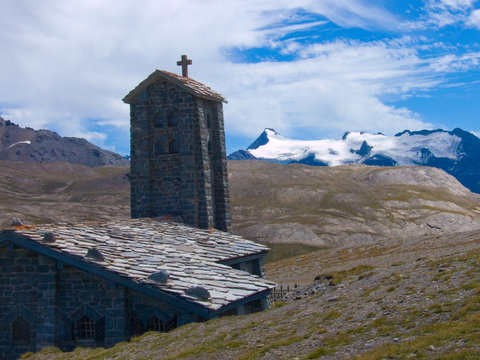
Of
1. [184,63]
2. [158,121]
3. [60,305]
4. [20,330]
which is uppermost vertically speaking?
[184,63]

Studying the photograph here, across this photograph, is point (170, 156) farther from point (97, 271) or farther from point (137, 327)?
point (137, 327)

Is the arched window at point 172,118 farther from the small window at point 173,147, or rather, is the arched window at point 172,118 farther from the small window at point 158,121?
the small window at point 173,147

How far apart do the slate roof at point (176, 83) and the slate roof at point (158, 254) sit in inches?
305

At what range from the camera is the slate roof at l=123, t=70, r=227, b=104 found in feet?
104

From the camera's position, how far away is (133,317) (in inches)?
760

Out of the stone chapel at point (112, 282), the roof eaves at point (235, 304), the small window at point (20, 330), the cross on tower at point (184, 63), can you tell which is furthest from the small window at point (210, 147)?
the small window at point (20, 330)

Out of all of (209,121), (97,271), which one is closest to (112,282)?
(97,271)

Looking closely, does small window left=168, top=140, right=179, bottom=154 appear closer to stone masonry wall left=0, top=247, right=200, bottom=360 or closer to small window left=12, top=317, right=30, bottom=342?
stone masonry wall left=0, top=247, right=200, bottom=360

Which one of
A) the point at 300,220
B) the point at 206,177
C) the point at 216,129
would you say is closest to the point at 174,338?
the point at 206,177

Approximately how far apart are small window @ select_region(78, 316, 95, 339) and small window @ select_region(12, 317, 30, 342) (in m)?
1.89

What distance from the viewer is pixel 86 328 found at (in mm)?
19641

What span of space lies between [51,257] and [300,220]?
4083 inches

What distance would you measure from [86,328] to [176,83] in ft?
52.7

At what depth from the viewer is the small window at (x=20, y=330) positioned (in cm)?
2002
